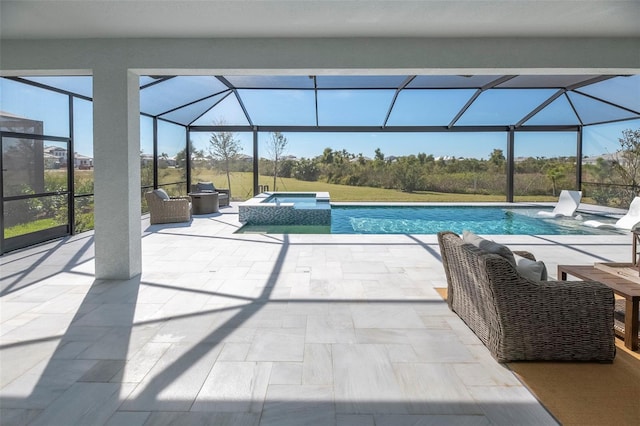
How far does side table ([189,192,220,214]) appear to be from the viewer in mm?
12711

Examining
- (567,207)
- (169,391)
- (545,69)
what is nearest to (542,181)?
(567,207)

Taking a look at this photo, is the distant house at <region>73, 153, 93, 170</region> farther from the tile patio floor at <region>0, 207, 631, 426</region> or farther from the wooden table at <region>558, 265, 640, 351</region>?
the wooden table at <region>558, 265, 640, 351</region>

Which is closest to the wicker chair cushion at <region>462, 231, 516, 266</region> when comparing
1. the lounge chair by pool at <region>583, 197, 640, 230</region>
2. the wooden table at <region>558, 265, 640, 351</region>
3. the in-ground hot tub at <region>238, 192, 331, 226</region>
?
the wooden table at <region>558, 265, 640, 351</region>

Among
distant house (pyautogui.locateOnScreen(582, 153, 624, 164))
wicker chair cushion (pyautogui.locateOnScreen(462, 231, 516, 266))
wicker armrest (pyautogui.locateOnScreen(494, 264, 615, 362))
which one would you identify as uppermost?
distant house (pyautogui.locateOnScreen(582, 153, 624, 164))

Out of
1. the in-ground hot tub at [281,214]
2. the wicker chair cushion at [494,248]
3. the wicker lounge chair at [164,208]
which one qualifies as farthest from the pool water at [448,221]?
the wicker chair cushion at [494,248]

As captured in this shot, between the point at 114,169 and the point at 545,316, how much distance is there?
5.08 metres

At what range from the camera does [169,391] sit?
2.76 meters

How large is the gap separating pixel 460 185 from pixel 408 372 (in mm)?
18674

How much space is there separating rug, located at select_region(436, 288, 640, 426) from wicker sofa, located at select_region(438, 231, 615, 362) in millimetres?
95

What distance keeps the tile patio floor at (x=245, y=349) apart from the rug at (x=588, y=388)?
14 cm

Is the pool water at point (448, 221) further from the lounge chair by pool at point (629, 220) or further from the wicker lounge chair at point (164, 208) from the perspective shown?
the wicker lounge chair at point (164, 208)

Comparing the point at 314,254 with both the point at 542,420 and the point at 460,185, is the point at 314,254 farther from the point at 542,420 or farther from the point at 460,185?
the point at 460,185

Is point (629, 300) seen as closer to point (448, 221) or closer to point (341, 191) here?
point (448, 221)

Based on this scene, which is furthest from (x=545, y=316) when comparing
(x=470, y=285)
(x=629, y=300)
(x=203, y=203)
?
(x=203, y=203)
